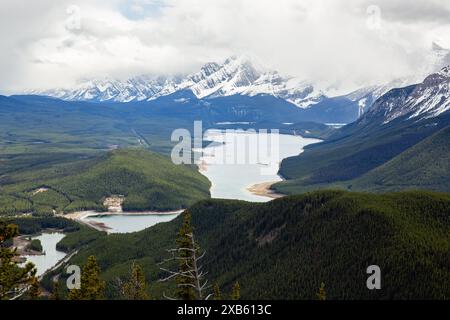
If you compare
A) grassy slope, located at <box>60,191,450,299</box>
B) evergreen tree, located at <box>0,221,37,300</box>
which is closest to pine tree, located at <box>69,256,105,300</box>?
evergreen tree, located at <box>0,221,37,300</box>

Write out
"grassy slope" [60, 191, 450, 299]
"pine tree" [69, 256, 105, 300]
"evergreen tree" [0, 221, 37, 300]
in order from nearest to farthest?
"evergreen tree" [0, 221, 37, 300] < "pine tree" [69, 256, 105, 300] < "grassy slope" [60, 191, 450, 299]

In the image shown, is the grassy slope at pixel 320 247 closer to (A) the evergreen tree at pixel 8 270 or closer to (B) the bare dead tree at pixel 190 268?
(B) the bare dead tree at pixel 190 268

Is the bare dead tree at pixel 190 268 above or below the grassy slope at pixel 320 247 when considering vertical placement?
above

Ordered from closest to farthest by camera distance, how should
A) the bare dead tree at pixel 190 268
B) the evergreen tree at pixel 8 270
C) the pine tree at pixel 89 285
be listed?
the bare dead tree at pixel 190 268 → the evergreen tree at pixel 8 270 → the pine tree at pixel 89 285

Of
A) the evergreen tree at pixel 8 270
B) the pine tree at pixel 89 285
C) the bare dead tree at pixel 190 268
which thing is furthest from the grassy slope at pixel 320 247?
the evergreen tree at pixel 8 270

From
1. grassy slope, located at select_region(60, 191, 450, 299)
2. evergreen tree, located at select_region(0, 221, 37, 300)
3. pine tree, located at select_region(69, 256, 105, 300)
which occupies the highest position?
evergreen tree, located at select_region(0, 221, 37, 300)

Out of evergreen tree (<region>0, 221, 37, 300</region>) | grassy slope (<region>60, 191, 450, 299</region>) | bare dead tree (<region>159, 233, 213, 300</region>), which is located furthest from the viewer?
grassy slope (<region>60, 191, 450, 299</region>)

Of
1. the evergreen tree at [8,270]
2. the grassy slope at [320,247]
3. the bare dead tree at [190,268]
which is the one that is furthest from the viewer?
the grassy slope at [320,247]

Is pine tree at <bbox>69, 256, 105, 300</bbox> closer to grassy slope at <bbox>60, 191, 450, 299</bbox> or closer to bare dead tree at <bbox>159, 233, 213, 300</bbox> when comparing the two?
bare dead tree at <bbox>159, 233, 213, 300</bbox>

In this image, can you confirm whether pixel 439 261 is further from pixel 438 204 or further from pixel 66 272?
pixel 66 272

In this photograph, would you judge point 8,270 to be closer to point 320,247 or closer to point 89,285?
point 89,285
